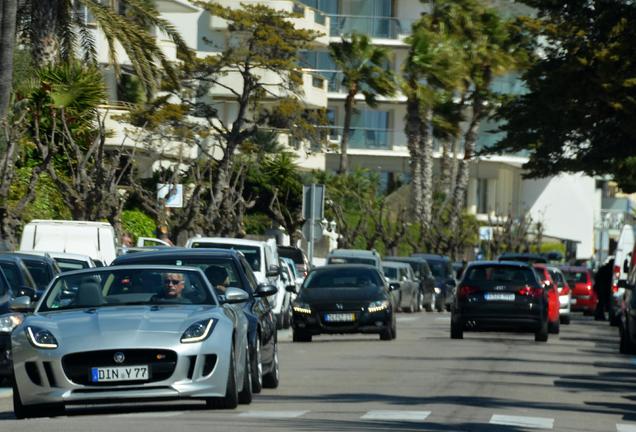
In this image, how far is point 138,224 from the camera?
168 ft

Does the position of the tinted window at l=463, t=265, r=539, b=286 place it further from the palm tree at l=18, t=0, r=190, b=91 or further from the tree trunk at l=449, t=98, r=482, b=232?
the tree trunk at l=449, t=98, r=482, b=232

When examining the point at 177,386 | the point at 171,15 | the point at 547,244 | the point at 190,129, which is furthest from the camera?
the point at 547,244

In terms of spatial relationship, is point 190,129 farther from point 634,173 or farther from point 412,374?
point 412,374

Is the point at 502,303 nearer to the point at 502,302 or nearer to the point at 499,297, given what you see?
the point at 502,302

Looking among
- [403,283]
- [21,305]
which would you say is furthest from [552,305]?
[21,305]

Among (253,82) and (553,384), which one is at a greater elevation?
(253,82)

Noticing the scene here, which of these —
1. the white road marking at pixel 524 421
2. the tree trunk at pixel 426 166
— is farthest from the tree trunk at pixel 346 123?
the white road marking at pixel 524 421

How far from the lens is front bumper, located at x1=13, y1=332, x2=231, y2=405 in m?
14.3

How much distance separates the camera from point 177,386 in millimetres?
14398

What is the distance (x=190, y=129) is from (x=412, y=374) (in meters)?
30.2

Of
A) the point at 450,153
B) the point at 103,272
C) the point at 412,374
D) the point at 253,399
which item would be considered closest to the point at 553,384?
the point at 412,374

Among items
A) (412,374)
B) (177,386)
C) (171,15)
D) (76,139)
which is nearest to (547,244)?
(171,15)

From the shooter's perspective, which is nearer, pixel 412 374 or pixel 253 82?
pixel 412 374

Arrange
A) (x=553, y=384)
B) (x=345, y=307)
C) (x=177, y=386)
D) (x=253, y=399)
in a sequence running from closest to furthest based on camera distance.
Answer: (x=177, y=386) < (x=253, y=399) < (x=553, y=384) < (x=345, y=307)
